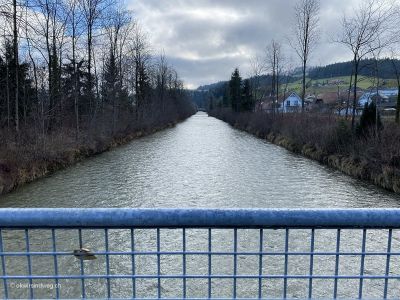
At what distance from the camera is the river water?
5617mm

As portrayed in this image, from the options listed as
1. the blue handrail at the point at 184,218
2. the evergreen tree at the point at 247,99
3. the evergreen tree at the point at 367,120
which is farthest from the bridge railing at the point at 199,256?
the evergreen tree at the point at 247,99

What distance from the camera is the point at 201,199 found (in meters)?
10.8

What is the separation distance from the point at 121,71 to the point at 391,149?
89.6ft

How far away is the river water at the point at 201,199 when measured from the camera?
562cm

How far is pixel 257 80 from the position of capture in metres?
50.6

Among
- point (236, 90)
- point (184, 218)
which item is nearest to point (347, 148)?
point (184, 218)

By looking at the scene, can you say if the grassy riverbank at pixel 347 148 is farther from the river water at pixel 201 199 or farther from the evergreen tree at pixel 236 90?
the evergreen tree at pixel 236 90

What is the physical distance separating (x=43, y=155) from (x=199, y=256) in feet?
35.9

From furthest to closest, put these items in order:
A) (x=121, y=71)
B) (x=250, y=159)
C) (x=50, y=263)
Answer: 1. (x=121, y=71)
2. (x=250, y=159)
3. (x=50, y=263)

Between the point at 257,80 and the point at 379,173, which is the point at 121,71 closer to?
the point at 257,80

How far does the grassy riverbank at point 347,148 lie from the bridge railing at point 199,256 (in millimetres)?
5364

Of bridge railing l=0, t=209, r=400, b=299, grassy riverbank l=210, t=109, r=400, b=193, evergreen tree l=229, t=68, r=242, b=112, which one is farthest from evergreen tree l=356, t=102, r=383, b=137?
evergreen tree l=229, t=68, r=242, b=112

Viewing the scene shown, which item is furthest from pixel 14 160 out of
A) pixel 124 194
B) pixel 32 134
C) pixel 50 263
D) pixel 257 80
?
pixel 257 80

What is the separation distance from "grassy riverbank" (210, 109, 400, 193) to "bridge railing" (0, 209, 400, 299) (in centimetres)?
536
